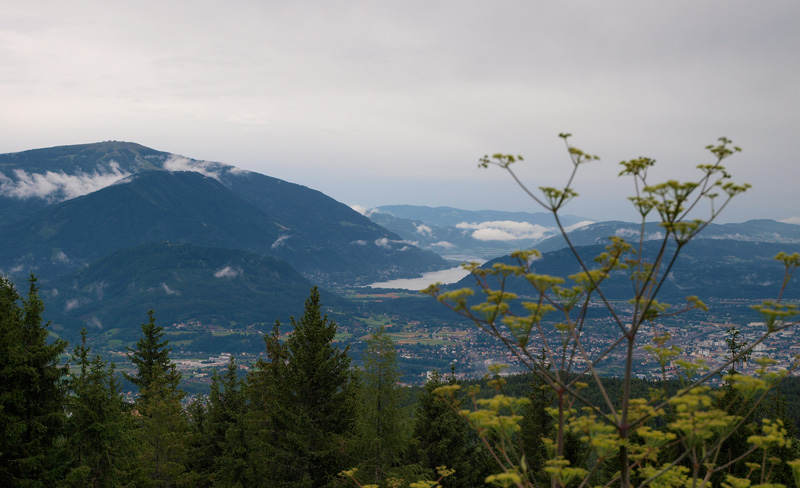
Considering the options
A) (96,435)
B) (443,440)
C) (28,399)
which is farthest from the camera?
(443,440)

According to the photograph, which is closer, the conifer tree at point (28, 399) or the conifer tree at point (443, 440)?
the conifer tree at point (28, 399)

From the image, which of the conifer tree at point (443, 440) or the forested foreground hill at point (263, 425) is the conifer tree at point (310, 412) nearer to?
the forested foreground hill at point (263, 425)

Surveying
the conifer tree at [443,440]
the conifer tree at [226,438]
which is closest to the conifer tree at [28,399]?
the conifer tree at [226,438]

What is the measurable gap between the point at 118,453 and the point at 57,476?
6.31 feet

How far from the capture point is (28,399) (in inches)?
673

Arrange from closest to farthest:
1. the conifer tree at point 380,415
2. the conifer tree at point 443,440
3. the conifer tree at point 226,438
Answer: the conifer tree at point 380,415, the conifer tree at point 443,440, the conifer tree at point 226,438

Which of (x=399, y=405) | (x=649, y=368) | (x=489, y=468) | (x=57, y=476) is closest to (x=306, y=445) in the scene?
(x=399, y=405)

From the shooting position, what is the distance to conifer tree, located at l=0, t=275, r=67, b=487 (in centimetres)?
1598

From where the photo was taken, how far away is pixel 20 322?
17.3 m

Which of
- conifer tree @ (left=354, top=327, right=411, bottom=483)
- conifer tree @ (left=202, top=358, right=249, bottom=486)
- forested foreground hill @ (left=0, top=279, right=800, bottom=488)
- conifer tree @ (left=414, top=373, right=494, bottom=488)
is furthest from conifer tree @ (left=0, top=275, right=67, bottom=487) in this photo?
conifer tree @ (left=414, top=373, right=494, bottom=488)

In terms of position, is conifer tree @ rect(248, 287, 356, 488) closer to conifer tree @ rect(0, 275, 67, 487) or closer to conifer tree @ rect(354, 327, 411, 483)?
conifer tree @ rect(354, 327, 411, 483)

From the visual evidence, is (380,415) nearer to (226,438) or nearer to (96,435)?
(96,435)

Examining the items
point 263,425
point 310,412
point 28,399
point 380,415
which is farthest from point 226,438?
point 28,399

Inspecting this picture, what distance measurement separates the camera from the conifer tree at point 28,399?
52.4 ft
